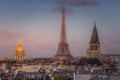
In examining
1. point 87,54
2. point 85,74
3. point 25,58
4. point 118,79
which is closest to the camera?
point 118,79

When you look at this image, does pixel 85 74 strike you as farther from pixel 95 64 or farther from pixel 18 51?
pixel 18 51

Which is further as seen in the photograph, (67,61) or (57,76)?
(67,61)

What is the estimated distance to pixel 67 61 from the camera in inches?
4934

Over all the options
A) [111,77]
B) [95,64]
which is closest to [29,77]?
→ [111,77]

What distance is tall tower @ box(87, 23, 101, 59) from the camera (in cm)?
13312

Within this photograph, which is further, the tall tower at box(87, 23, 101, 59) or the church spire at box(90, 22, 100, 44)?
the church spire at box(90, 22, 100, 44)

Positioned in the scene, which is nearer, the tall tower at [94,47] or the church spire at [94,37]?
the tall tower at [94,47]

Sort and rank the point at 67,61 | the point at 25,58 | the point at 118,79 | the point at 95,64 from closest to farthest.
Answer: the point at 118,79
the point at 95,64
the point at 67,61
the point at 25,58

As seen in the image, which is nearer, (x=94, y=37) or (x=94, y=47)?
(x=94, y=47)

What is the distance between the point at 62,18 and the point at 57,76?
4210 centimetres

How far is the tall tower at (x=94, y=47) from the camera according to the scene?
437 ft

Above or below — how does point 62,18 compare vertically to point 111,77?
above

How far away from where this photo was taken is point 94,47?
13688cm

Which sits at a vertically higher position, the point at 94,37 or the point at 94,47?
the point at 94,37
